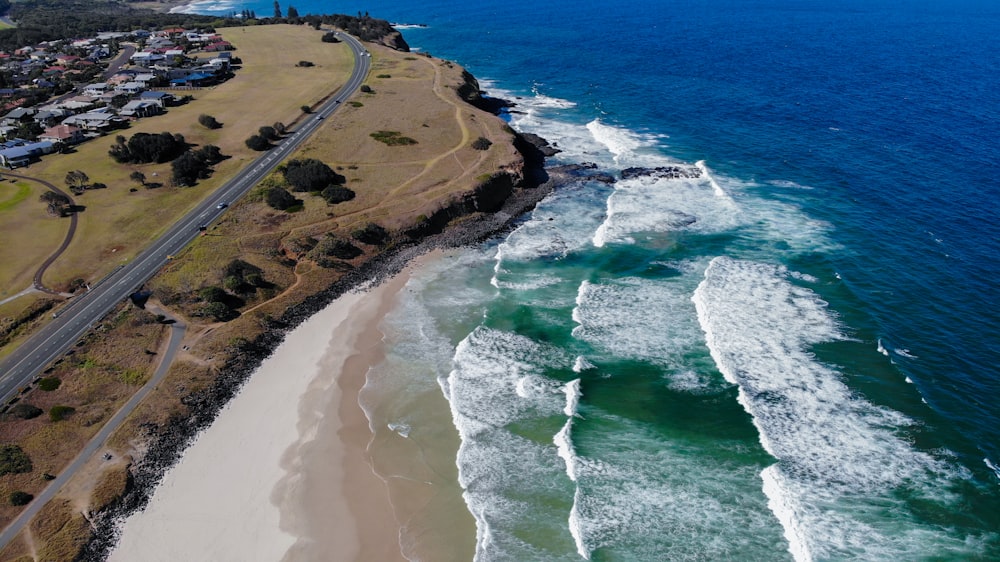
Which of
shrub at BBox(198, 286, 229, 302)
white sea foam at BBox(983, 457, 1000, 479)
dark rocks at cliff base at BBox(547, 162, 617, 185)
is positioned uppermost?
white sea foam at BBox(983, 457, 1000, 479)

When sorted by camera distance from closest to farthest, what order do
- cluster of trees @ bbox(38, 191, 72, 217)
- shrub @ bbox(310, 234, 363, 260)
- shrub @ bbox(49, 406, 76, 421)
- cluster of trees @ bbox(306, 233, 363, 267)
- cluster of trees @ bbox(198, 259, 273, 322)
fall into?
1. shrub @ bbox(49, 406, 76, 421)
2. cluster of trees @ bbox(198, 259, 273, 322)
3. cluster of trees @ bbox(306, 233, 363, 267)
4. shrub @ bbox(310, 234, 363, 260)
5. cluster of trees @ bbox(38, 191, 72, 217)

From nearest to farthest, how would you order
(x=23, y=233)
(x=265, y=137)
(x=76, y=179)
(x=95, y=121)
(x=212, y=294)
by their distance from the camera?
1. (x=212, y=294)
2. (x=23, y=233)
3. (x=76, y=179)
4. (x=265, y=137)
5. (x=95, y=121)

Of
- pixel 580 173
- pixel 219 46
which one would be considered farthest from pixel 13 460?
pixel 219 46

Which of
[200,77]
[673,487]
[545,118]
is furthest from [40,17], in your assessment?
[673,487]

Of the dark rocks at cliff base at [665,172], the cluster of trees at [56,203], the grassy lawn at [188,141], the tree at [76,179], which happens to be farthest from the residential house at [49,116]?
the dark rocks at cliff base at [665,172]

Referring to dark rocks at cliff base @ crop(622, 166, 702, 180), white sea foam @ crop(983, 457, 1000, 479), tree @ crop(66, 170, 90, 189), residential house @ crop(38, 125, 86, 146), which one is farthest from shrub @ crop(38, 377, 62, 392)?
dark rocks at cliff base @ crop(622, 166, 702, 180)

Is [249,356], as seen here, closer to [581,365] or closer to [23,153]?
[581,365]

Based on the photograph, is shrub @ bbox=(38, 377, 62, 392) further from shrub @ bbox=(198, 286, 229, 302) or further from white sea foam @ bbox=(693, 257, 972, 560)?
white sea foam @ bbox=(693, 257, 972, 560)
